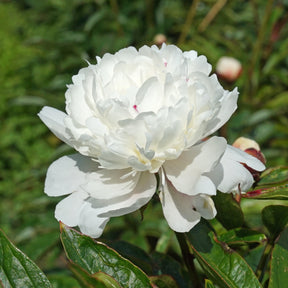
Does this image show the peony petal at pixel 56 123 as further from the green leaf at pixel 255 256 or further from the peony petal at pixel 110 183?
the green leaf at pixel 255 256

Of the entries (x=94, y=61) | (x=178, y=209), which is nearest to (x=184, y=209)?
(x=178, y=209)

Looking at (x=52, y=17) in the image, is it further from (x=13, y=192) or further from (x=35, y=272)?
(x=35, y=272)

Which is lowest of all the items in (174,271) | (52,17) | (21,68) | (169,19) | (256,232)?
(21,68)

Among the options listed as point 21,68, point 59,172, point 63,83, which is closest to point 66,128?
point 59,172

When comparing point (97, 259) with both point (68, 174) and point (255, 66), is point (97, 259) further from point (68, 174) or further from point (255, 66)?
point (255, 66)

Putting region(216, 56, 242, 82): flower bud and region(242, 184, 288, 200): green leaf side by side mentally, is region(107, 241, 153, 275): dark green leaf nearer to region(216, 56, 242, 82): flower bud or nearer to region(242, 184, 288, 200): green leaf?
region(242, 184, 288, 200): green leaf

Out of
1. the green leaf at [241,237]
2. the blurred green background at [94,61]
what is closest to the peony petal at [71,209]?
the green leaf at [241,237]

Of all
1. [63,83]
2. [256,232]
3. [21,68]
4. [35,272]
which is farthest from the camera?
[21,68]

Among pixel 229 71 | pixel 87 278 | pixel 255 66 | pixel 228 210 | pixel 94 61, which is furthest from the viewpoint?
Answer: pixel 94 61
